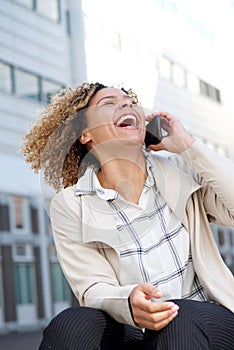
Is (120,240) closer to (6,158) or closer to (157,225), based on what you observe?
(157,225)

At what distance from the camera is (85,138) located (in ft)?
→ 5.75

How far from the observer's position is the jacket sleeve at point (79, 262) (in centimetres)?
146

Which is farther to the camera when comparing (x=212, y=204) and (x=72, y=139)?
(x=72, y=139)

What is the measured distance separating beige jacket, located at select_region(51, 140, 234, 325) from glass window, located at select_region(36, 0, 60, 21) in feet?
20.6

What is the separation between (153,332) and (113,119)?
1.61 feet

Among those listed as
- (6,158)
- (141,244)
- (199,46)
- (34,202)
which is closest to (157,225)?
(141,244)

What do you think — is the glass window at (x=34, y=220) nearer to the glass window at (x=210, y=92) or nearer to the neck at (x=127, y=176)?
the glass window at (x=210, y=92)

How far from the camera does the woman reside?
4.49 ft

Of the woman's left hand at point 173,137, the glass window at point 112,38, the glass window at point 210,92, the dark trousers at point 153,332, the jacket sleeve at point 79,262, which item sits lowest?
the dark trousers at point 153,332

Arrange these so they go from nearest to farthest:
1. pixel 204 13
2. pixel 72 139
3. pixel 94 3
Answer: pixel 72 139
pixel 94 3
pixel 204 13

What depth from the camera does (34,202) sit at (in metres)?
8.31

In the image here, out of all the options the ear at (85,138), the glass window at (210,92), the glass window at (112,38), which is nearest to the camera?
the ear at (85,138)

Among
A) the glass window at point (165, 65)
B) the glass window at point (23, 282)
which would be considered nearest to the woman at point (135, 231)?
the glass window at point (165, 65)

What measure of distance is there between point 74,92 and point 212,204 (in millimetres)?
413
